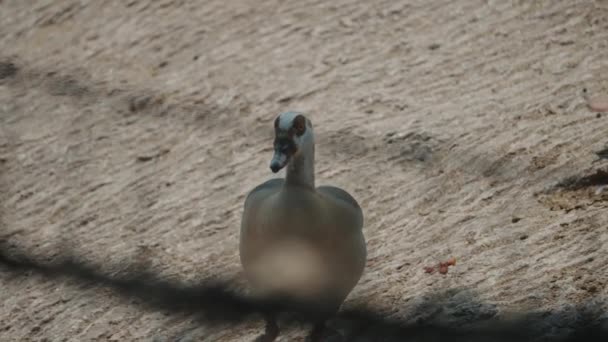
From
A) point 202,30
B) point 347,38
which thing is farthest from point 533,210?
point 202,30

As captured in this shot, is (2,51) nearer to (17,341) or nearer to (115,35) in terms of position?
(115,35)

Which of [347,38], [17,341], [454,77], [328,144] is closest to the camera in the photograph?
[17,341]

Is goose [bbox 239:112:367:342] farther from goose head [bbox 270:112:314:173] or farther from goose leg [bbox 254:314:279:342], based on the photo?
goose leg [bbox 254:314:279:342]

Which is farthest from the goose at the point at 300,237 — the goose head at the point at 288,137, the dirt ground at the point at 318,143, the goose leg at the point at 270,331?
the dirt ground at the point at 318,143

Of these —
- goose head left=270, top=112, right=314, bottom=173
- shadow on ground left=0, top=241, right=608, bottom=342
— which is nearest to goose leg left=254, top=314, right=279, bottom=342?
shadow on ground left=0, top=241, right=608, bottom=342

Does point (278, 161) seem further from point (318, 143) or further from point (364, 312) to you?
Result: point (318, 143)

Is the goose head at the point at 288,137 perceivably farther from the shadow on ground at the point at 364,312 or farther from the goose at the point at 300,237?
the shadow on ground at the point at 364,312
